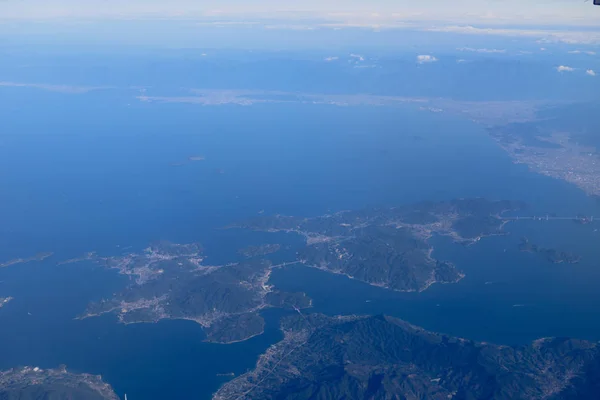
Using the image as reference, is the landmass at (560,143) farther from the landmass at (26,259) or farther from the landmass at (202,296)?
the landmass at (26,259)

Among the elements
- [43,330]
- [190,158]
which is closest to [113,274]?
[43,330]

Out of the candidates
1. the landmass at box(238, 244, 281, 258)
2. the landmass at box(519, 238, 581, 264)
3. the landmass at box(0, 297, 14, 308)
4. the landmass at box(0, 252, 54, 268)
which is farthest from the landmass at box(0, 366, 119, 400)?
the landmass at box(519, 238, 581, 264)

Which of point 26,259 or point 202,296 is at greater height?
point 202,296

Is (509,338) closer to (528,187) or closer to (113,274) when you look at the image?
(113,274)

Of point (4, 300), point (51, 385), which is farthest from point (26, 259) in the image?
point (51, 385)

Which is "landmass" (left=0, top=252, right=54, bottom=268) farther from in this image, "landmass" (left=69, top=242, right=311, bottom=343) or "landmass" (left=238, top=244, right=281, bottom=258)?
"landmass" (left=238, top=244, right=281, bottom=258)

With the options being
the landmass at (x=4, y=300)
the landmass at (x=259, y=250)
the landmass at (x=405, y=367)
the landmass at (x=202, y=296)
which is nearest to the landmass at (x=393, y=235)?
the landmass at (x=259, y=250)

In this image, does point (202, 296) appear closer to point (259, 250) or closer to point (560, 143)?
point (259, 250)
